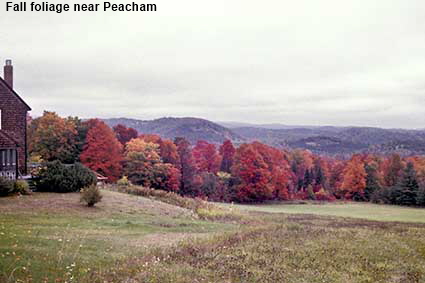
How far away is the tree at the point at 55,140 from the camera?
192 feet

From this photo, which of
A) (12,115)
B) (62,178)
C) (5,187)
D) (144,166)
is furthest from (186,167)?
(5,187)

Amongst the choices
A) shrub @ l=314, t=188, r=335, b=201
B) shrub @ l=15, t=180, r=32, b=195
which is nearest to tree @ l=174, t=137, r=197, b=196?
shrub @ l=314, t=188, r=335, b=201

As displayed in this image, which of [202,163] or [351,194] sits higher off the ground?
[202,163]

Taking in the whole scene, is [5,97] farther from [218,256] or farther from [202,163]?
[202,163]

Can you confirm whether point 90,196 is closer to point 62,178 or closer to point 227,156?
point 62,178

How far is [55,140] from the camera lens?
59594 millimetres

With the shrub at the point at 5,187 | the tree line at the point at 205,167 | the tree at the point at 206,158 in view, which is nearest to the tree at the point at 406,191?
the tree line at the point at 205,167

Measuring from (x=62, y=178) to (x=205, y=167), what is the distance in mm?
58446

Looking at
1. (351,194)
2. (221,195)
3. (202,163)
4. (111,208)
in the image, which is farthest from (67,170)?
(351,194)

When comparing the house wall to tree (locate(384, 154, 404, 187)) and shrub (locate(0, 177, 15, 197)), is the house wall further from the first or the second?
tree (locate(384, 154, 404, 187))

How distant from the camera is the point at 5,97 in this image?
103 feet

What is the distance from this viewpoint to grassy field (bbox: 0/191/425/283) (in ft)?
32.9

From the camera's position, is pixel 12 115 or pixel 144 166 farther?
pixel 144 166

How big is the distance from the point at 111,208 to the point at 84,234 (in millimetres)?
8815
